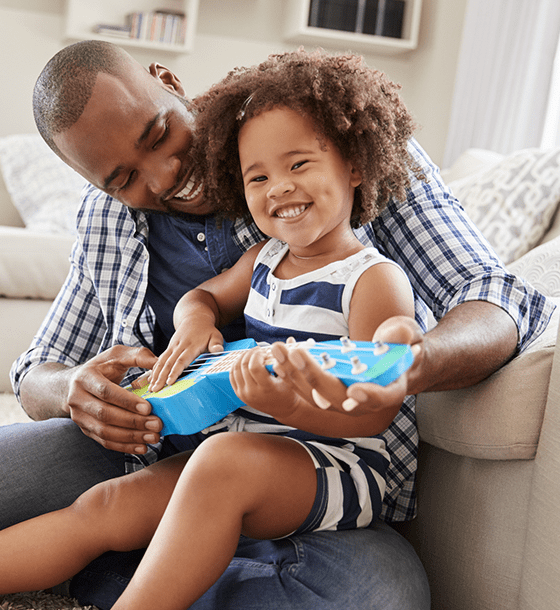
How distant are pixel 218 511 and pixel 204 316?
33 cm

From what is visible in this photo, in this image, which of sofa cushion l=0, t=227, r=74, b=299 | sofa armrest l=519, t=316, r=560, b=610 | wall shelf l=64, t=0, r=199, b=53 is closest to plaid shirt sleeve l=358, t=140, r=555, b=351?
sofa armrest l=519, t=316, r=560, b=610

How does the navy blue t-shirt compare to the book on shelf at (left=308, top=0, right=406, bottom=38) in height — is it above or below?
below

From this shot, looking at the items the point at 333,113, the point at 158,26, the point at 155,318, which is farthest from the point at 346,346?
the point at 158,26

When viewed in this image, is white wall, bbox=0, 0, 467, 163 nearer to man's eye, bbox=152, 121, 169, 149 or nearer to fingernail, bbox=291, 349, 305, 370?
man's eye, bbox=152, 121, 169, 149

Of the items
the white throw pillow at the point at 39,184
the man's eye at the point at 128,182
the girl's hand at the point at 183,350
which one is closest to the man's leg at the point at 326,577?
the girl's hand at the point at 183,350

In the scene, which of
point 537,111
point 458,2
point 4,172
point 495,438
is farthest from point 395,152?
point 458,2

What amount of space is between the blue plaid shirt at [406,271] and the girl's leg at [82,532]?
0.55 ft

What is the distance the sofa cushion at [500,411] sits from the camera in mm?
776

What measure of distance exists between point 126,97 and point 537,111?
2213mm

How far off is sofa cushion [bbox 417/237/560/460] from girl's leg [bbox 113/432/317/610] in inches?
8.5

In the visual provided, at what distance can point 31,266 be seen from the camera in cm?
219

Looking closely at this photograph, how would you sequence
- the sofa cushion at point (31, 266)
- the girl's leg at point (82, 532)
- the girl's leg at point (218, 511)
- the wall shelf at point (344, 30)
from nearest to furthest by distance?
1. the girl's leg at point (218, 511)
2. the girl's leg at point (82, 532)
3. the sofa cushion at point (31, 266)
4. the wall shelf at point (344, 30)

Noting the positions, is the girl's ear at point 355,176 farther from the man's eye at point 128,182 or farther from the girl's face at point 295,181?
the man's eye at point 128,182

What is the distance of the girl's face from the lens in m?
0.86
